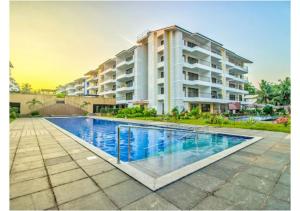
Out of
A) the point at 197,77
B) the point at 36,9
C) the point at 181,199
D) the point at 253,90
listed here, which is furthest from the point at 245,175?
the point at 253,90

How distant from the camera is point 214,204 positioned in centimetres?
227

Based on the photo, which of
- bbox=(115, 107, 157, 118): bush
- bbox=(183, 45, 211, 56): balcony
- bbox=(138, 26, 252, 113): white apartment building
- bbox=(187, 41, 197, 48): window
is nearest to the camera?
bbox=(115, 107, 157, 118): bush

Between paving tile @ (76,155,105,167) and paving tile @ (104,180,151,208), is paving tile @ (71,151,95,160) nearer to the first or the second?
paving tile @ (76,155,105,167)

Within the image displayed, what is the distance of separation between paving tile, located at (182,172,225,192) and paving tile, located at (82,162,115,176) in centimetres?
190

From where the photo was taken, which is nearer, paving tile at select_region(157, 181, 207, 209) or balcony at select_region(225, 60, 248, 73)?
paving tile at select_region(157, 181, 207, 209)

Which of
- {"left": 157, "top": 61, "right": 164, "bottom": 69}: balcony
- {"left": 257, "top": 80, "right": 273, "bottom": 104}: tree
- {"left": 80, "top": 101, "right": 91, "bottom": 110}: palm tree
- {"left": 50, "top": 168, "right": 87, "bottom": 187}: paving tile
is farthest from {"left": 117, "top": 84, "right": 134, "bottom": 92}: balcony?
{"left": 257, "top": 80, "right": 273, "bottom": 104}: tree

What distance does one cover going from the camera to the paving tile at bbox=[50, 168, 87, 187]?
302 centimetres

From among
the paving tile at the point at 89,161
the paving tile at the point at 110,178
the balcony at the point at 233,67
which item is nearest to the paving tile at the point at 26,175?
the paving tile at the point at 89,161

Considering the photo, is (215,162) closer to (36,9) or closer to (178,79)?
(36,9)

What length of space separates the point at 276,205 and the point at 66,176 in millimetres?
3967

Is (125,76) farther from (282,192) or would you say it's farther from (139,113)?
(282,192)

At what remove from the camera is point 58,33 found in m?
7.68
